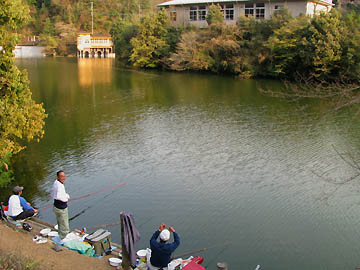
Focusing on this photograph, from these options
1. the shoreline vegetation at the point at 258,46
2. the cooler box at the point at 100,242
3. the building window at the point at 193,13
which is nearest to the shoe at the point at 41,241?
the cooler box at the point at 100,242

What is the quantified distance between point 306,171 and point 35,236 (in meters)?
9.45

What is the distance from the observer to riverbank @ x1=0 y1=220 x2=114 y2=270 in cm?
683

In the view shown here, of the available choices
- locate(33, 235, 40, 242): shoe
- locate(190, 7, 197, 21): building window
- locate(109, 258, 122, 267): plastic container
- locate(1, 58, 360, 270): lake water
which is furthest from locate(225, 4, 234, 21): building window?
locate(109, 258, 122, 267): plastic container

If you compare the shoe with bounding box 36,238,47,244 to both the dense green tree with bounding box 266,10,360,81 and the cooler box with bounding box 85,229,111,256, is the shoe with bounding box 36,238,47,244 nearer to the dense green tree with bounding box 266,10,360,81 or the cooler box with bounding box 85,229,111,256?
the cooler box with bounding box 85,229,111,256

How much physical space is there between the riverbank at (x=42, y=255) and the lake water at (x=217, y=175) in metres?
2.18

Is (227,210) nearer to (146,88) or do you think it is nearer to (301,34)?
(146,88)

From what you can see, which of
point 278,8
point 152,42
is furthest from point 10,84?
point 152,42

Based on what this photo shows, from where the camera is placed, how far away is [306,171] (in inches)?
546

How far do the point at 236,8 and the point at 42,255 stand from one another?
42.7 meters

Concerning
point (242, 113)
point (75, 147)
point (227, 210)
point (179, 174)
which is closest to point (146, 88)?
point (242, 113)

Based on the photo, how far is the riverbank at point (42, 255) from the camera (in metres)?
6.83

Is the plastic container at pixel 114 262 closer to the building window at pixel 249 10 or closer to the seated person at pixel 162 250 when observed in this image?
the seated person at pixel 162 250

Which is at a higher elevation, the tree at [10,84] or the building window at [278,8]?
the building window at [278,8]

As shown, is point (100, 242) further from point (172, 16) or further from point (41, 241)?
point (172, 16)
